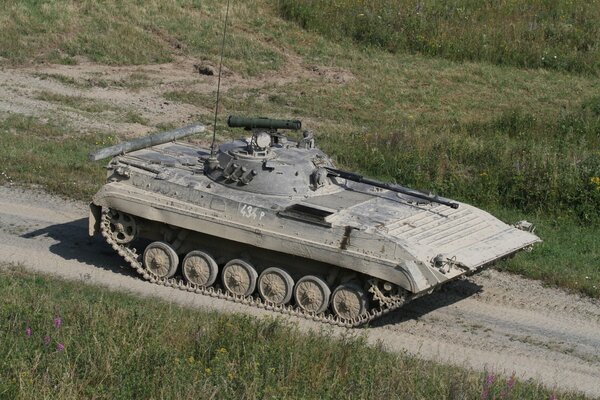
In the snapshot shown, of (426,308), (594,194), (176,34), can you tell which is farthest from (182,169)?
(176,34)

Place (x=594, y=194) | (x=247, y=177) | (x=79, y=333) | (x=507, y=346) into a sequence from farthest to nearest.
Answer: (x=594, y=194) → (x=247, y=177) → (x=507, y=346) → (x=79, y=333)

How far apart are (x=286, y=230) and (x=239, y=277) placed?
113 cm

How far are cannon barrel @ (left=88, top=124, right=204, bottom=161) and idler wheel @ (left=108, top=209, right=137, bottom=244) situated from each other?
0.85 meters

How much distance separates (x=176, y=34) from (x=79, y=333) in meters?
20.4

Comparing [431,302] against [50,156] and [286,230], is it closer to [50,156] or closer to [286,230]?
[286,230]

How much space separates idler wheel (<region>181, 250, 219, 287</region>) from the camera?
16.1m

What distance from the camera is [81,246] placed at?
17906mm

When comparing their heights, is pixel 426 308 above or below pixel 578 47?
below

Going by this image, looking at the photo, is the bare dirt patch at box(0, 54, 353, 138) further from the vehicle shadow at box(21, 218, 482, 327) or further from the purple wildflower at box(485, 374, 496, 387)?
the purple wildflower at box(485, 374, 496, 387)

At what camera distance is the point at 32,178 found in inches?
813

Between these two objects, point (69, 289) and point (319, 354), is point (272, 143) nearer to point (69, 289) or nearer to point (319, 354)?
point (69, 289)

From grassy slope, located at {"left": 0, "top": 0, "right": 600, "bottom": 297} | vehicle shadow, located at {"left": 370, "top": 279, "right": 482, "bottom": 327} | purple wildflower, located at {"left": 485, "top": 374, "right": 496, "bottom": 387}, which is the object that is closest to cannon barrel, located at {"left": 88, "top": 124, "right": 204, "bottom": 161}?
grassy slope, located at {"left": 0, "top": 0, "right": 600, "bottom": 297}

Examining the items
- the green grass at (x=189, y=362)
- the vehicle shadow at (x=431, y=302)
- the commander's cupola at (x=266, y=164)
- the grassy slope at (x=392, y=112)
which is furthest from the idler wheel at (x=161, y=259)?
the grassy slope at (x=392, y=112)

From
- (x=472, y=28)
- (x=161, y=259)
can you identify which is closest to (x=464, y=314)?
(x=161, y=259)
